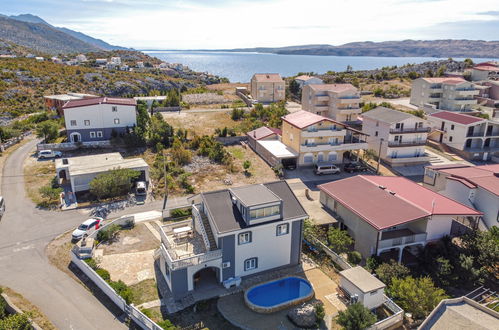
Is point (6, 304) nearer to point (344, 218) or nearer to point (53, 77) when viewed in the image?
point (344, 218)

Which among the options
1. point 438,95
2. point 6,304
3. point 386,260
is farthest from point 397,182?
point 438,95

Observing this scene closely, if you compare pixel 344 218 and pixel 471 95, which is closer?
pixel 344 218

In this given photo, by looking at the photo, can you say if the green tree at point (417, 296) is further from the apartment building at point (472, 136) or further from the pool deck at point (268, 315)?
the apartment building at point (472, 136)

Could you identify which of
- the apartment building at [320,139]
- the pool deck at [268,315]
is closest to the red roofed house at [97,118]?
the apartment building at [320,139]

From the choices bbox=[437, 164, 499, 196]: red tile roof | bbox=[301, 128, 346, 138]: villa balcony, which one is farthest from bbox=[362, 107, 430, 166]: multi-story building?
bbox=[437, 164, 499, 196]: red tile roof

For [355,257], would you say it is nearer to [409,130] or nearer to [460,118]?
[409,130]

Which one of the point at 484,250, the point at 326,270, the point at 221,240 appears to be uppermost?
the point at 221,240
